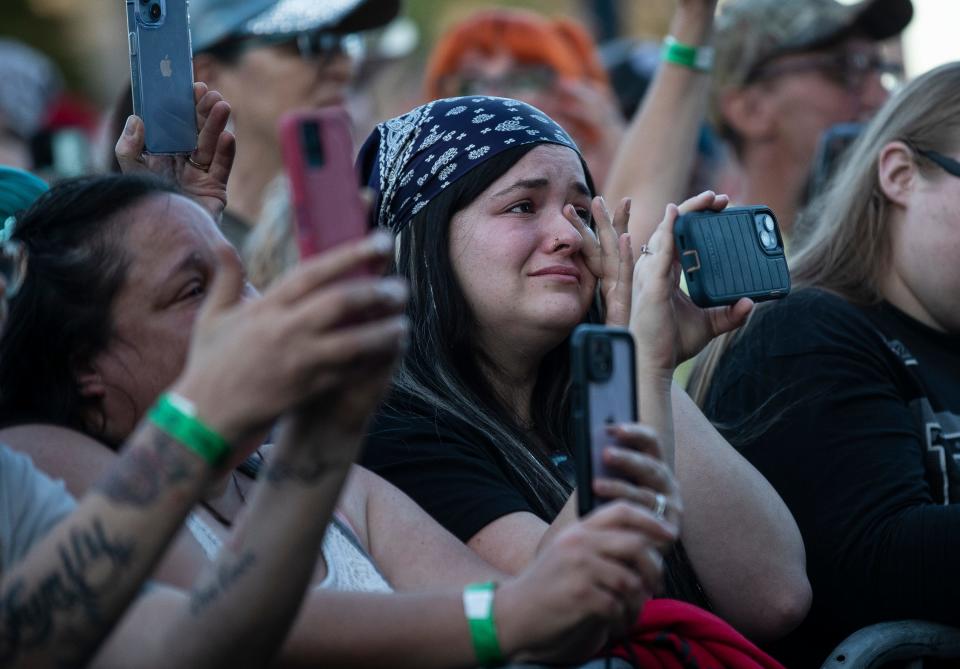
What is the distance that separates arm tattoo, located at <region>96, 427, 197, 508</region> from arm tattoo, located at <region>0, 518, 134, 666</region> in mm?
56

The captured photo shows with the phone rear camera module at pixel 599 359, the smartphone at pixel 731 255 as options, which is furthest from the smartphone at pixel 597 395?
the smartphone at pixel 731 255

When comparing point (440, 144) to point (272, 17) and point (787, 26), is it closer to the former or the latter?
point (272, 17)

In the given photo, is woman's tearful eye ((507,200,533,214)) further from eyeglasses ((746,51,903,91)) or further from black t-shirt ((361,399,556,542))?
eyeglasses ((746,51,903,91))

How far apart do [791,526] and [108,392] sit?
1486 mm

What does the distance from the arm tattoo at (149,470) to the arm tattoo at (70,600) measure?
0.18 feet

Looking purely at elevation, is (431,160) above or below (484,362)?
above

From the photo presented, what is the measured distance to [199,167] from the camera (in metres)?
2.98

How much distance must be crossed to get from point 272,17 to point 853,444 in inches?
113

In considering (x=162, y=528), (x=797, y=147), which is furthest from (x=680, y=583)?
(x=797, y=147)

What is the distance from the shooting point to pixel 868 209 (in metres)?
3.72

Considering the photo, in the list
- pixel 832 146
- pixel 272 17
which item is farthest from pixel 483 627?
pixel 272 17

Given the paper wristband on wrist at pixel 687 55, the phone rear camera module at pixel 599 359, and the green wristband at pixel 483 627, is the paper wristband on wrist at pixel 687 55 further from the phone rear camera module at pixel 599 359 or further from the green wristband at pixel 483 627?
the green wristband at pixel 483 627

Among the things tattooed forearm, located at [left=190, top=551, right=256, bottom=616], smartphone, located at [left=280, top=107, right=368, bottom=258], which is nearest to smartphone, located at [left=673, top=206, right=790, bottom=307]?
smartphone, located at [left=280, top=107, right=368, bottom=258]

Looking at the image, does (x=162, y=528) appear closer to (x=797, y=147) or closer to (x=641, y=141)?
(x=641, y=141)
